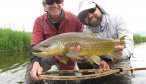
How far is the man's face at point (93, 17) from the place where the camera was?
18.0 feet

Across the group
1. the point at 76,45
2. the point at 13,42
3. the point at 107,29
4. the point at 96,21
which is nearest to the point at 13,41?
the point at 13,42

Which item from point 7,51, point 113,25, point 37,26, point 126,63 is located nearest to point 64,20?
point 37,26

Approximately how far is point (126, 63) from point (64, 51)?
1687 millimetres

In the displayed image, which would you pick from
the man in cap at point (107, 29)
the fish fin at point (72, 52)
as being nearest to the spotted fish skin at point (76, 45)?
the fish fin at point (72, 52)

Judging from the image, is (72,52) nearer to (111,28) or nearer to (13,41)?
(111,28)

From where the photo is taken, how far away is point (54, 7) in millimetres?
5883

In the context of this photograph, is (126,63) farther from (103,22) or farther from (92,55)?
(92,55)

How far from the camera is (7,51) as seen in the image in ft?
43.0

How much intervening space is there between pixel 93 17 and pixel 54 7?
2.31 ft

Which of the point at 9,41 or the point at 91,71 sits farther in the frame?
the point at 9,41

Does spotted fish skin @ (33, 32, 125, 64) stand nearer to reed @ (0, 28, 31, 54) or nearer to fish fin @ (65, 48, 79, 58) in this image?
fish fin @ (65, 48, 79, 58)

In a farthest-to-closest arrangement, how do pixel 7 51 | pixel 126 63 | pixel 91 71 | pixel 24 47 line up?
pixel 24 47, pixel 7 51, pixel 126 63, pixel 91 71

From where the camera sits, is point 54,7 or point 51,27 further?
point 51,27

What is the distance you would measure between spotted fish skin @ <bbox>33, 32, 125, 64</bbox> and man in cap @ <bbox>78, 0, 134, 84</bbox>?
1.78 ft
